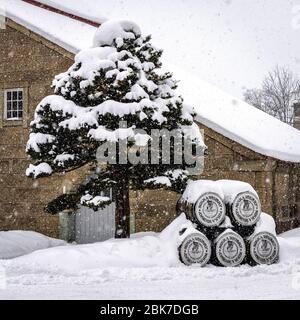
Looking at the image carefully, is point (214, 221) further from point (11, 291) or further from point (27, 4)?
point (27, 4)

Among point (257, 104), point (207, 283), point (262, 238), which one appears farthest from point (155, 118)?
point (257, 104)

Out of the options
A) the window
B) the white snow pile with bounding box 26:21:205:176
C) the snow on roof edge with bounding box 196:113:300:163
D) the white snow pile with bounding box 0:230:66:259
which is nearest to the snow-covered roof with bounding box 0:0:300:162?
the snow on roof edge with bounding box 196:113:300:163

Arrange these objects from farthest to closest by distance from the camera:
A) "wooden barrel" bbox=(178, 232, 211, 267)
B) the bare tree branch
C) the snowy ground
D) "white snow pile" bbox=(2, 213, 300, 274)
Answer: the bare tree branch
"wooden barrel" bbox=(178, 232, 211, 267)
"white snow pile" bbox=(2, 213, 300, 274)
the snowy ground

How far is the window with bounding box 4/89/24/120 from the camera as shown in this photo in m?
15.8

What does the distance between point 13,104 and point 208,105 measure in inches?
255

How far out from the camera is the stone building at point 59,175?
13.7 metres

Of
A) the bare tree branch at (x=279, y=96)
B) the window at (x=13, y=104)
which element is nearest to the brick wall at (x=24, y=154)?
the window at (x=13, y=104)

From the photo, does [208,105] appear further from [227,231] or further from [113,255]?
[113,255]

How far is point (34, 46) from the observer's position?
15.7m

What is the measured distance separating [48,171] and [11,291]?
4.12 m

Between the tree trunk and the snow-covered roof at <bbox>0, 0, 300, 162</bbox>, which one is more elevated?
the snow-covered roof at <bbox>0, 0, 300, 162</bbox>

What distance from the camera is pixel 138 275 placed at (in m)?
8.54

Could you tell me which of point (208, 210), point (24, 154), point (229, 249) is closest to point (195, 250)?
point (229, 249)

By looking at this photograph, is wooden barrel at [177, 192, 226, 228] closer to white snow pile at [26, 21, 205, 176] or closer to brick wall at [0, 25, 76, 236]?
white snow pile at [26, 21, 205, 176]
